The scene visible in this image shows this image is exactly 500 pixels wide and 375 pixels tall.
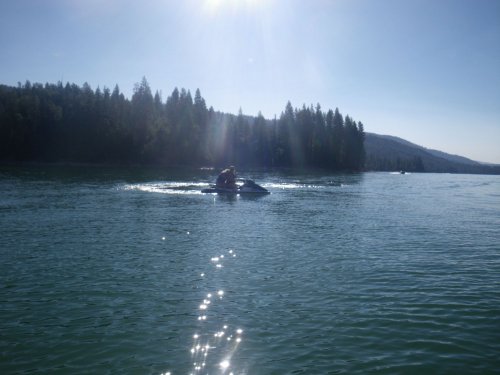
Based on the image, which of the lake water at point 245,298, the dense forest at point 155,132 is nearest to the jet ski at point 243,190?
the lake water at point 245,298

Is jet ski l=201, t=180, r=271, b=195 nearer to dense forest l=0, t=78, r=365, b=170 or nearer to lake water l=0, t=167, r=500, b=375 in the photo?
lake water l=0, t=167, r=500, b=375

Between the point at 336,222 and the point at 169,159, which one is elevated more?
the point at 169,159

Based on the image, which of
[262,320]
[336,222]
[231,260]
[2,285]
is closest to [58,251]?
[2,285]

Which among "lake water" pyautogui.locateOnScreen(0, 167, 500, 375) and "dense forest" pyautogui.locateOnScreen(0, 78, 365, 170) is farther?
"dense forest" pyautogui.locateOnScreen(0, 78, 365, 170)

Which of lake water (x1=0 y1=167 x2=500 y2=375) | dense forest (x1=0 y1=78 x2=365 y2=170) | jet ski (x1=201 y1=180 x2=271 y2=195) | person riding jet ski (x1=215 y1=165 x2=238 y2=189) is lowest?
lake water (x1=0 y1=167 x2=500 y2=375)

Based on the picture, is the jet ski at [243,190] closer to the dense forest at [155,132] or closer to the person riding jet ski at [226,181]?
the person riding jet ski at [226,181]

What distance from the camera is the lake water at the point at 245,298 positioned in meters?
9.77

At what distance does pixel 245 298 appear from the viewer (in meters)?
13.8

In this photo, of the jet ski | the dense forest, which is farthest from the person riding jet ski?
the dense forest

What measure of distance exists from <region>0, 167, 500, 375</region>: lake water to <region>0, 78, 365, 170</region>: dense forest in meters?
111

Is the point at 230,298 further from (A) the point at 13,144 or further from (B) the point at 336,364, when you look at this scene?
(A) the point at 13,144

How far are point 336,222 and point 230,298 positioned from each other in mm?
18765

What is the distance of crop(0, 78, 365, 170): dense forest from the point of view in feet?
428

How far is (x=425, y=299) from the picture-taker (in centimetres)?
1401
